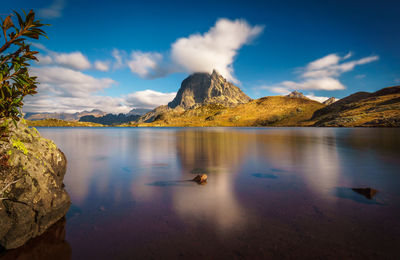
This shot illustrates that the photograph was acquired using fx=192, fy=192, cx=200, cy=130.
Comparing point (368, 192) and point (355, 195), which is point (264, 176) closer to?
point (355, 195)

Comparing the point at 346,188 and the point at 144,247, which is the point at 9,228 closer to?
the point at 144,247

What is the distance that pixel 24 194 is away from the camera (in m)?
7.88

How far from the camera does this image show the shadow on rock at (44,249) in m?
7.06

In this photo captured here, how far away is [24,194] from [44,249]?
235 centimetres

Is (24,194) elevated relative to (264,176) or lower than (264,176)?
elevated

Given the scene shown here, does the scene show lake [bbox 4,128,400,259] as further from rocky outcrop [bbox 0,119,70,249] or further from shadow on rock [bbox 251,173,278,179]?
shadow on rock [bbox 251,173,278,179]

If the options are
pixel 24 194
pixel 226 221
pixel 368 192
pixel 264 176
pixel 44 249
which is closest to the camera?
pixel 44 249

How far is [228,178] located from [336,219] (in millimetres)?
9331

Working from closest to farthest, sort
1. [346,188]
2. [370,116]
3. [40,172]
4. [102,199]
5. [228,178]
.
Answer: [40,172] < [102,199] < [346,188] < [228,178] < [370,116]

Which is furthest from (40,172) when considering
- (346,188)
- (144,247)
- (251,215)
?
(346,188)

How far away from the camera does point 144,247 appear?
7594mm

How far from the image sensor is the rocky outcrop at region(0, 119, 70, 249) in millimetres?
7336

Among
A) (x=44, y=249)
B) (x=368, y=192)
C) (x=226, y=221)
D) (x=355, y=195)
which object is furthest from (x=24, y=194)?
(x=368, y=192)

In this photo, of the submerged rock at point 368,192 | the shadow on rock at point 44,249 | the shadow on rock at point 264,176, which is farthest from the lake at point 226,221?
the shadow on rock at point 264,176
